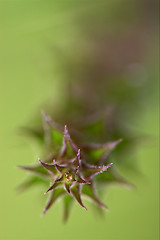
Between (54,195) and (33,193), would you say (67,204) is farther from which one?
(33,193)

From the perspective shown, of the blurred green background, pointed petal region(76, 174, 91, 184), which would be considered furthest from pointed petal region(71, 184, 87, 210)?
the blurred green background

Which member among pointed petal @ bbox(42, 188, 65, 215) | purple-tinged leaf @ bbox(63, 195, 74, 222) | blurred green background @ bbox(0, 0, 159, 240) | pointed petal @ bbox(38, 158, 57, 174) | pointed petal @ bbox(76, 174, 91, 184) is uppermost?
pointed petal @ bbox(38, 158, 57, 174)

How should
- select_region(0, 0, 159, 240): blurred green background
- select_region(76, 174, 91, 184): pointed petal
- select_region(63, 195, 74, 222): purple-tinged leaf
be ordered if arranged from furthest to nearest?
select_region(0, 0, 159, 240): blurred green background
select_region(63, 195, 74, 222): purple-tinged leaf
select_region(76, 174, 91, 184): pointed petal

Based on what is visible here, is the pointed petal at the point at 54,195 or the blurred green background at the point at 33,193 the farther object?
the blurred green background at the point at 33,193

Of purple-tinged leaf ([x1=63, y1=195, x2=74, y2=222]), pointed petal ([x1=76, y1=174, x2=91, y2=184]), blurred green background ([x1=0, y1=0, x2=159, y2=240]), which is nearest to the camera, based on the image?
pointed petal ([x1=76, y1=174, x2=91, y2=184])

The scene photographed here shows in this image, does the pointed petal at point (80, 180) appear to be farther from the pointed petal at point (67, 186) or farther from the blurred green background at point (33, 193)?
the blurred green background at point (33, 193)

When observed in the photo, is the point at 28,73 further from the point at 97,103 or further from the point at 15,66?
the point at 97,103

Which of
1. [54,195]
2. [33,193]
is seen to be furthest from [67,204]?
[33,193]

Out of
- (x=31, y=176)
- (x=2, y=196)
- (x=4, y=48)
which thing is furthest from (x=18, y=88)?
(x=31, y=176)

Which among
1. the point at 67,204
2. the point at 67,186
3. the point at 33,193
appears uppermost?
the point at 67,186

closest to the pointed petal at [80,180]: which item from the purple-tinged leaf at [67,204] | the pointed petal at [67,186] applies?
the pointed petal at [67,186]

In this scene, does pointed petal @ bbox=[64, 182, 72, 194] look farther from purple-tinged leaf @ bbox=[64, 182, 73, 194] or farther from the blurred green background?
the blurred green background
